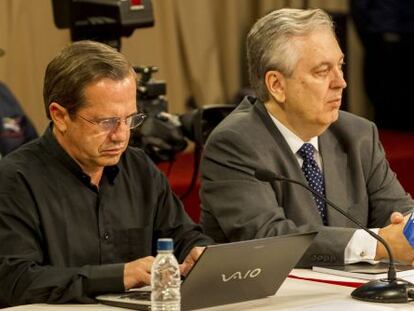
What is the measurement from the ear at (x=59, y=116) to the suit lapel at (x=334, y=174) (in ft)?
3.07

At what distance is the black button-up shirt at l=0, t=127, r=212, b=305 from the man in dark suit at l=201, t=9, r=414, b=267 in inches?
Answer: 9.7

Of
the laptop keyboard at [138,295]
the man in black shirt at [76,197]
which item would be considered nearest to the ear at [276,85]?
the man in black shirt at [76,197]

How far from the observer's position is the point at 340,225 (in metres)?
3.61

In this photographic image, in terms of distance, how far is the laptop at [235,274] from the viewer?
2.66 m

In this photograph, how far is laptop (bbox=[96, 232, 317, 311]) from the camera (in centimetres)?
266

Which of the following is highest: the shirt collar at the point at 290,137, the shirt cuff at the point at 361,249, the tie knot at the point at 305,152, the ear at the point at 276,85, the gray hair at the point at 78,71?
the gray hair at the point at 78,71

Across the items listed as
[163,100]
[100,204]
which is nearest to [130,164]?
[100,204]

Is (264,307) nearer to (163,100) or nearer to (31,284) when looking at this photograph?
(31,284)

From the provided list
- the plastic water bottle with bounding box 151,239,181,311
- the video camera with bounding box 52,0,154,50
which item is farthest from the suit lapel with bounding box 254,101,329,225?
the video camera with bounding box 52,0,154,50

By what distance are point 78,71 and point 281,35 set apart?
30.7 inches

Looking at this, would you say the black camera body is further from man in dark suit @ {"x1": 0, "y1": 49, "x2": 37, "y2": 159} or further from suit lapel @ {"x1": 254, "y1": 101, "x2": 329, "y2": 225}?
suit lapel @ {"x1": 254, "y1": 101, "x2": 329, "y2": 225}

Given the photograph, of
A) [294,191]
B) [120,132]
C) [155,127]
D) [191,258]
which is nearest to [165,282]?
[191,258]

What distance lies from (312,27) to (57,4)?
1528mm

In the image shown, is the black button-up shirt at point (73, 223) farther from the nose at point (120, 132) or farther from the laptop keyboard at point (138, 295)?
the nose at point (120, 132)
